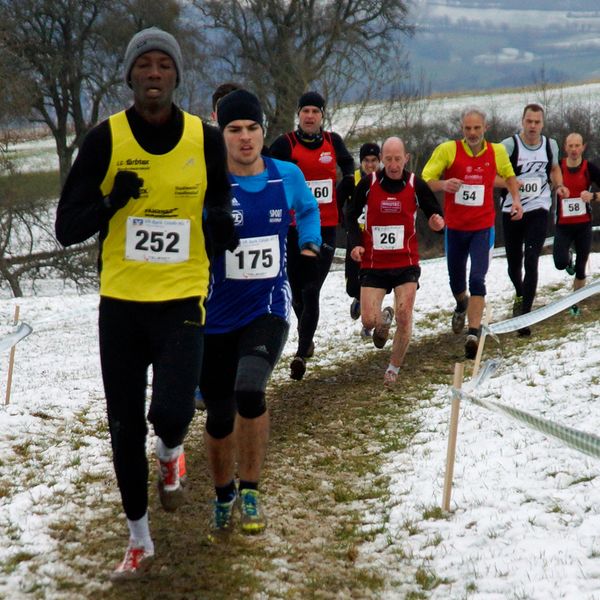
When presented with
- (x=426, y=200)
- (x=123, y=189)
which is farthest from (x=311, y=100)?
(x=123, y=189)

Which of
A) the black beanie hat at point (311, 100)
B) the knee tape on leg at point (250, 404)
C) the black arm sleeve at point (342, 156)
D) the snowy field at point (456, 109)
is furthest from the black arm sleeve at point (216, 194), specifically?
the snowy field at point (456, 109)

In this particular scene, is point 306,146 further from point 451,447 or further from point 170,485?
point 170,485

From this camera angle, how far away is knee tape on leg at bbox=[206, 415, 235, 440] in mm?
4633

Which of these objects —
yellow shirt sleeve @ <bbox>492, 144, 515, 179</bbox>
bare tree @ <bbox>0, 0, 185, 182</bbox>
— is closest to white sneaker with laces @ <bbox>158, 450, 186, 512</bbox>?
yellow shirt sleeve @ <bbox>492, 144, 515, 179</bbox>

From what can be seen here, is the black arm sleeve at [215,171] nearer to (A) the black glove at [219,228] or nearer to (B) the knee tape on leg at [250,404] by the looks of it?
(A) the black glove at [219,228]

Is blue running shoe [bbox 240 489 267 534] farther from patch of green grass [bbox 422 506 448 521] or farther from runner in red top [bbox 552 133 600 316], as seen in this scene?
runner in red top [bbox 552 133 600 316]

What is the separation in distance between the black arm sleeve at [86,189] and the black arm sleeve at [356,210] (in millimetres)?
4352

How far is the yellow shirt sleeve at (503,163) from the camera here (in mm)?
9095

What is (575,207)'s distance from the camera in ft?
36.0

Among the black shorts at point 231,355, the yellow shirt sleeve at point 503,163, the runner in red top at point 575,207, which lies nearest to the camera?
the black shorts at point 231,355

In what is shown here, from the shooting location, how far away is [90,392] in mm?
8750

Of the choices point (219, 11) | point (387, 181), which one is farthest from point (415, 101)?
point (387, 181)

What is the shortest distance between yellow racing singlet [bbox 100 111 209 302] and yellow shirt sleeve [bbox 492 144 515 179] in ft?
18.6

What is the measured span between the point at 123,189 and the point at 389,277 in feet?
14.7
